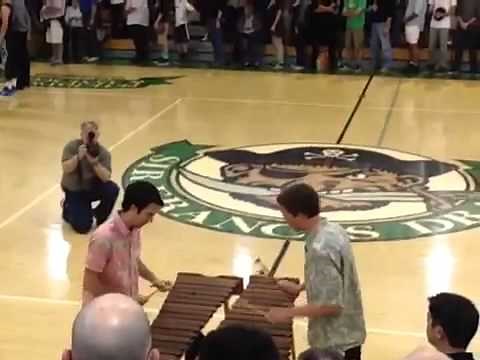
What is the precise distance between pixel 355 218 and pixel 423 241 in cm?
78

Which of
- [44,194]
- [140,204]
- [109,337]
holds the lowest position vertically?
[44,194]

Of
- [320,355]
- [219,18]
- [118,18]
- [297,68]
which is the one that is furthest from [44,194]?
[118,18]

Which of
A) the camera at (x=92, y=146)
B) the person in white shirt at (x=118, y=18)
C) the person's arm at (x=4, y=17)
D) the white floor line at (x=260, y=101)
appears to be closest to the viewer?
the camera at (x=92, y=146)

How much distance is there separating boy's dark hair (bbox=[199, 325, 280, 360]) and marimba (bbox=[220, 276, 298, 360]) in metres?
2.30

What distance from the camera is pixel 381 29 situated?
16.9 metres

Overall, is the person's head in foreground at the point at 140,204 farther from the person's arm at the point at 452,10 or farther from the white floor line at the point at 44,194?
the person's arm at the point at 452,10

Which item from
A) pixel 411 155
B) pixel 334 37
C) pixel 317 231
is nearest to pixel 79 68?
pixel 334 37

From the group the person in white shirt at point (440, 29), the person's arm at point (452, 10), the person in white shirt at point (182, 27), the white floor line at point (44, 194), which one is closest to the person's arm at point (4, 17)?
the white floor line at point (44, 194)

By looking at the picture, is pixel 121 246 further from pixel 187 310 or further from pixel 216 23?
pixel 216 23

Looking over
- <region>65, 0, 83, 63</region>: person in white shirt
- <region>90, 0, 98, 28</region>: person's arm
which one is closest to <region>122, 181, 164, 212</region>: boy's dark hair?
<region>65, 0, 83, 63</region>: person in white shirt

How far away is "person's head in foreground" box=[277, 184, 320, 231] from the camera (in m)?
4.64

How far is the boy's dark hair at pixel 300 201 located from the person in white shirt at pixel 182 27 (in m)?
13.4

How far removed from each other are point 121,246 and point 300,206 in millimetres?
1104

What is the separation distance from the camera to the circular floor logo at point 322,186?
8914mm
